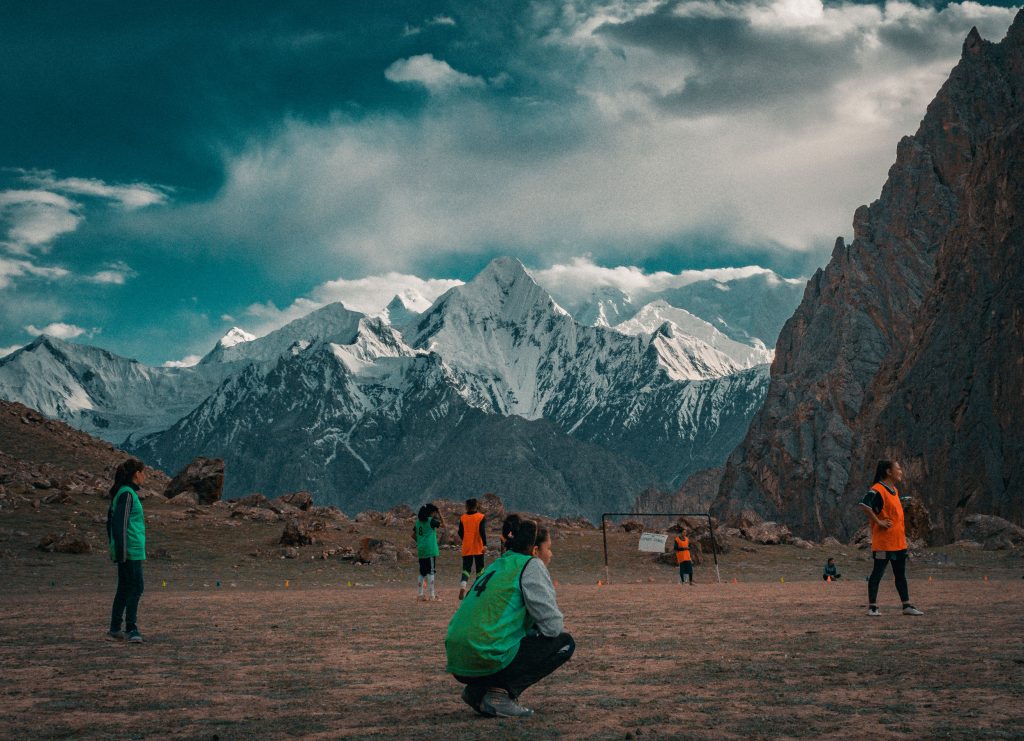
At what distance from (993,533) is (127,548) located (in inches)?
1544

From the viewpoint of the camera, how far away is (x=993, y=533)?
140 feet

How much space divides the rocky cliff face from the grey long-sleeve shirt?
6543 centimetres

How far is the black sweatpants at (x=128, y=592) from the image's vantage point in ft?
47.2

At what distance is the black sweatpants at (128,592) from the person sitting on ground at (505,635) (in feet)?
24.9

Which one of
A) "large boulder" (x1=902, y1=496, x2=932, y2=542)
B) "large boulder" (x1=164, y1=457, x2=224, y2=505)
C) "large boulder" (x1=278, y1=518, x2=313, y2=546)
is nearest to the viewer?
"large boulder" (x1=278, y1=518, x2=313, y2=546)

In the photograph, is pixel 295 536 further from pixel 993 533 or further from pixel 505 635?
pixel 505 635

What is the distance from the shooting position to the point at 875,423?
3605 inches

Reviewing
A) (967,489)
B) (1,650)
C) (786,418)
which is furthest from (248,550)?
(786,418)

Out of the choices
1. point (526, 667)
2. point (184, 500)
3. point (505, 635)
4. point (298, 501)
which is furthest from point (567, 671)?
point (298, 501)

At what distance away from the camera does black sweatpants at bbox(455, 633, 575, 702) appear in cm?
866

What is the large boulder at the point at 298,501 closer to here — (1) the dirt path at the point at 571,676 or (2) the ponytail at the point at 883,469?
(1) the dirt path at the point at 571,676

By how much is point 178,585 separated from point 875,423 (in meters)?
76.5

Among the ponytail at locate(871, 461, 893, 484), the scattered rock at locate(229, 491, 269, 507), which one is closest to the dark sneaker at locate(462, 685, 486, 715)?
the ponytail at locate(871, 461, 893, 484)

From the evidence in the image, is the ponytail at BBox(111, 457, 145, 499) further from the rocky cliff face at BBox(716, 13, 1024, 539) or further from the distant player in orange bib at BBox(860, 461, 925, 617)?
the rocky cliff face at BBox(716, 13, 1024, 539)
